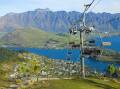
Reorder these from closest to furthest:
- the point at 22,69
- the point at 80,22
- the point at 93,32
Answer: the point at 93,32, the point at 80,22, the point at 22,69

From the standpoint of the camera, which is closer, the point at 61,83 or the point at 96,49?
the point at 96,49

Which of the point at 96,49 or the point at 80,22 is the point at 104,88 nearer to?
the point at 96,49

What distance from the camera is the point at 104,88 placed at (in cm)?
9169

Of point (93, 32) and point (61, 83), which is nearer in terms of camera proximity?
point (93, 32)

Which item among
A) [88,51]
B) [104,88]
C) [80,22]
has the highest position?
[80,22]

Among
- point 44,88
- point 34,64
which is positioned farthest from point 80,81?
point 34,64

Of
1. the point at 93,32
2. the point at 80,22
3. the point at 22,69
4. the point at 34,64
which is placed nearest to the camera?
the point at 93,32

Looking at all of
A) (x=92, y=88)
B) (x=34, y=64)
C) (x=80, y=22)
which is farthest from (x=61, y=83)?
(x=34, y=64)

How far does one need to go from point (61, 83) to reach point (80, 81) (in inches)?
231

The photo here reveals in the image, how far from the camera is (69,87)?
296 feet

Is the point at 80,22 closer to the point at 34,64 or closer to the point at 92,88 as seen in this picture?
the point at 92,88

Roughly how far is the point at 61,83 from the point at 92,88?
11.0 meters

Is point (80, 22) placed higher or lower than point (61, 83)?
higher

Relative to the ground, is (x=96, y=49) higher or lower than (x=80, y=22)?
lower
